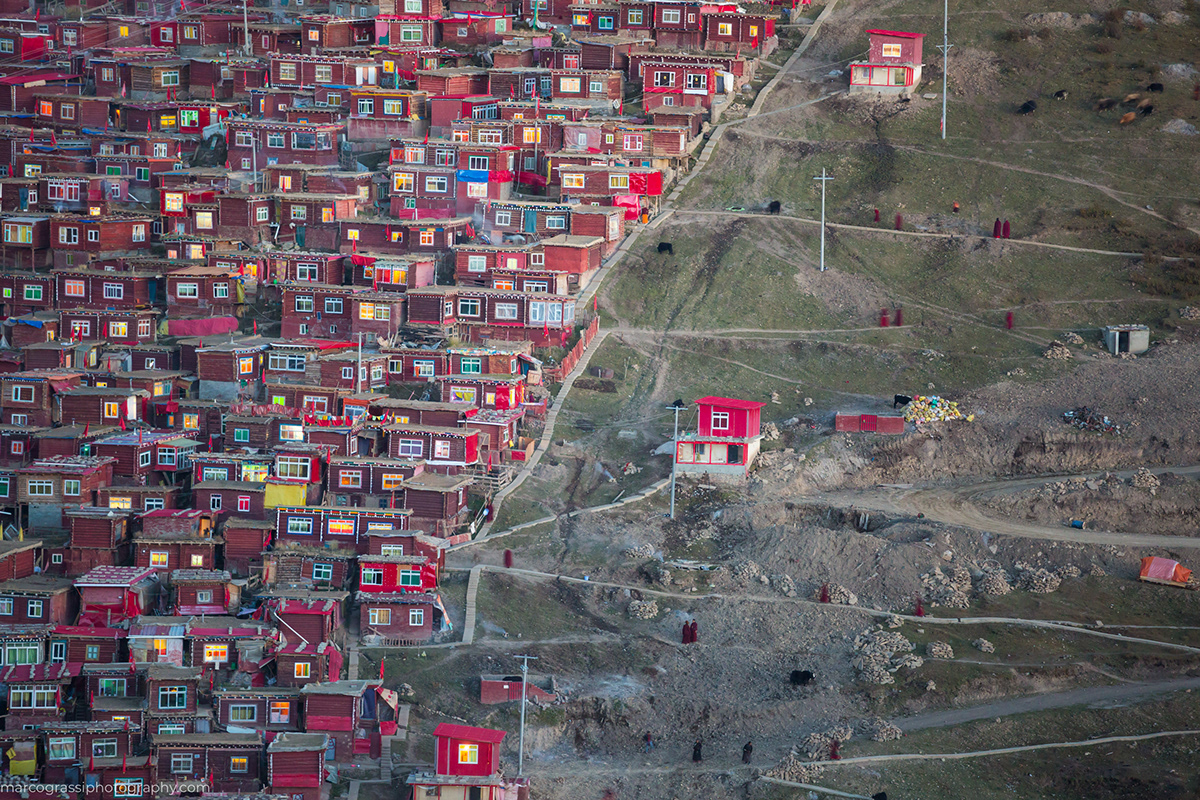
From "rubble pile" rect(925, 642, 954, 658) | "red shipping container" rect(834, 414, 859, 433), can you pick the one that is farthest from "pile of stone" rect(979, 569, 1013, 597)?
"red shipping container" rect(834, 414, 859, 433)

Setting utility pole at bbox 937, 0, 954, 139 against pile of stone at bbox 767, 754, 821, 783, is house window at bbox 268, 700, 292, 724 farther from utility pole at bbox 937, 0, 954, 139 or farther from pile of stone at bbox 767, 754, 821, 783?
utility pole at bbox 937, 0, 954, 139

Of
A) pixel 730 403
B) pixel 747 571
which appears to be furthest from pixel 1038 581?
pixel 730 403

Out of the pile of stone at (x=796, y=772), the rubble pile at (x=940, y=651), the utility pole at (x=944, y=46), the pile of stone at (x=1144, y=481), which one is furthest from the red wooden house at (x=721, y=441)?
the utility pole at (x=944, y=46)

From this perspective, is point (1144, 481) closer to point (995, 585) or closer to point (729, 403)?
point (995, 585)

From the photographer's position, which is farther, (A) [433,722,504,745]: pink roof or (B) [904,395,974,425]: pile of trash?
(B) [904,395,974,425]: pile of trash

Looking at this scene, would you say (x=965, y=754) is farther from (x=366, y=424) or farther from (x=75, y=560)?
(x=75, y=560)

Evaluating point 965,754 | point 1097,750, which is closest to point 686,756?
point 965,754

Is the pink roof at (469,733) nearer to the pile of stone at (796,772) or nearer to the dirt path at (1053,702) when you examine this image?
the pile of stone at (796,772)
